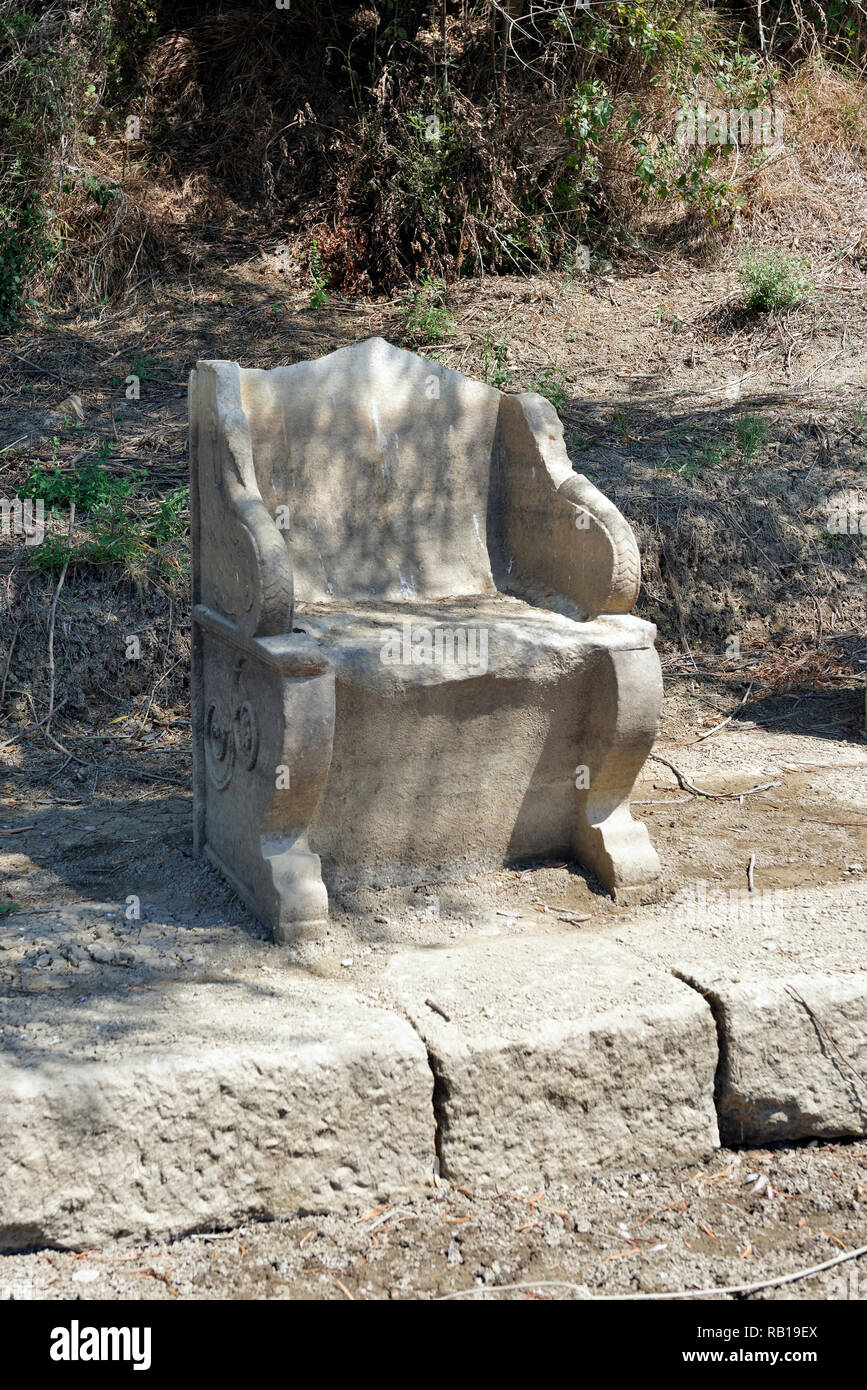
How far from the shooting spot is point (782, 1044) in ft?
10.5

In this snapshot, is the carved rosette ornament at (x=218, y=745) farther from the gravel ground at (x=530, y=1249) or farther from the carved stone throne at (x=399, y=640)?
the gravel ground at (x=530, y=1249)

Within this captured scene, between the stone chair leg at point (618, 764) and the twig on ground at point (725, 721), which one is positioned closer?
the stone chair leg at point (618, 764)

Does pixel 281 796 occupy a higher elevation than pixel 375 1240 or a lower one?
higher

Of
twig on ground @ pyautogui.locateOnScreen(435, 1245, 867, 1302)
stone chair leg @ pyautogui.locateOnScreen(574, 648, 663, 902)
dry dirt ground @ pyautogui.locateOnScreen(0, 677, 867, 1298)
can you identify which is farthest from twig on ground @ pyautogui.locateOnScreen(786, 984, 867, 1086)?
stone chair leg @ pyautogui.locateOnScreen(574, 648, 663, 902)

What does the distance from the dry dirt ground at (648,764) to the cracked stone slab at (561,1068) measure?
0.09 meters

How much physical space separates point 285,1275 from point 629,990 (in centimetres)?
106

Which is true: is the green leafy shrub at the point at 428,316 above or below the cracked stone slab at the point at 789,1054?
above

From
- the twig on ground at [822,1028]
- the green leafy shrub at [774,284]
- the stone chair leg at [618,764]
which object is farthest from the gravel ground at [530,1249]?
the green leafy shrub at [774,284]

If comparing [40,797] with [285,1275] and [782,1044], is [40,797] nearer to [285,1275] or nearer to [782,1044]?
[285,1275]

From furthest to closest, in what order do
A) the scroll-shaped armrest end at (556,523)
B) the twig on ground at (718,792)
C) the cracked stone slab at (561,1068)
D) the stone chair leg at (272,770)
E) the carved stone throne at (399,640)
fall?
the twig on ground at (718,792) → the scroll-shaped armrest end at (556,523) → the carved stone throne at (399,640) → the stone chair leg at (272,770) → the cracked stone slab at (561,1068)

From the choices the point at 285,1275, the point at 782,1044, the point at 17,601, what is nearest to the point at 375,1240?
the point at 285,1275

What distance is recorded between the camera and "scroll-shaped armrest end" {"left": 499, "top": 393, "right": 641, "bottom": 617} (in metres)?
4.00

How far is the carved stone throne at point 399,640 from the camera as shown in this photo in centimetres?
357

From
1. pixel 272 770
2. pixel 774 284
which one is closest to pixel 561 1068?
pixel 272 770
